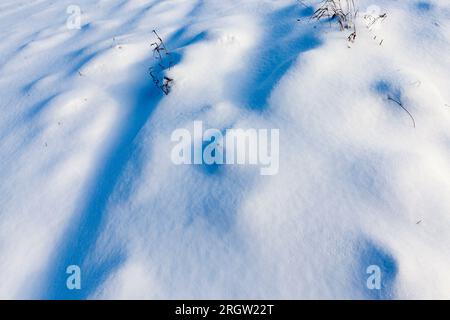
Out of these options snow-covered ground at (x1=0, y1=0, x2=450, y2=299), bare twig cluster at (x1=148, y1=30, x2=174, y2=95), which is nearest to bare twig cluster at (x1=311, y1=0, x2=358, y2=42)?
snow-covered ground at (x1=0, y1=0, x2=450, y2=299)

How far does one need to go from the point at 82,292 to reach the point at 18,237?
1.61 ft

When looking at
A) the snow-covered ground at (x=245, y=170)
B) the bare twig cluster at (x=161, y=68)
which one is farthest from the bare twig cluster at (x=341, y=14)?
the bare twig cluster at (x=161, y=68)

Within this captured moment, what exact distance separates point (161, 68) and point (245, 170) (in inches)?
45.1

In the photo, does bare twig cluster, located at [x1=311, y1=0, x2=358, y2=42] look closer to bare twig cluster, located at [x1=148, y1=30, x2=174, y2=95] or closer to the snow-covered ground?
the snow-covered ground

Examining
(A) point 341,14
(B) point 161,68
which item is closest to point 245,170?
(B) point 161,68

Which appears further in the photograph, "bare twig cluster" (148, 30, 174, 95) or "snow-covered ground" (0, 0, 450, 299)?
"bare twig cluster" (148, 30, 174, 95)

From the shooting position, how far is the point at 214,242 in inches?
58.1

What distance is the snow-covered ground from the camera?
1.39 m

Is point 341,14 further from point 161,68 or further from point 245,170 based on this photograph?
point 245,170

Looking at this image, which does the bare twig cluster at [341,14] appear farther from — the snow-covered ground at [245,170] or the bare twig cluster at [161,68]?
the bare twig cluster at [161,68]

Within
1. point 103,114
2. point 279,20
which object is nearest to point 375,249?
point 103,114

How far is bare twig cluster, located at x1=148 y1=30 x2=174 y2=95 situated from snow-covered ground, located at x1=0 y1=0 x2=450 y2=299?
0.04m

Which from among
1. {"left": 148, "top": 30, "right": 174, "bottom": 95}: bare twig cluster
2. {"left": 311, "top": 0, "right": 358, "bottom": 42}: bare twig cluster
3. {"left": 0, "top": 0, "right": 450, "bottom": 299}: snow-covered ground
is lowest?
{"left": 0, "top": 0, "right": 450, "bottom": 299}: snow-covered ground
